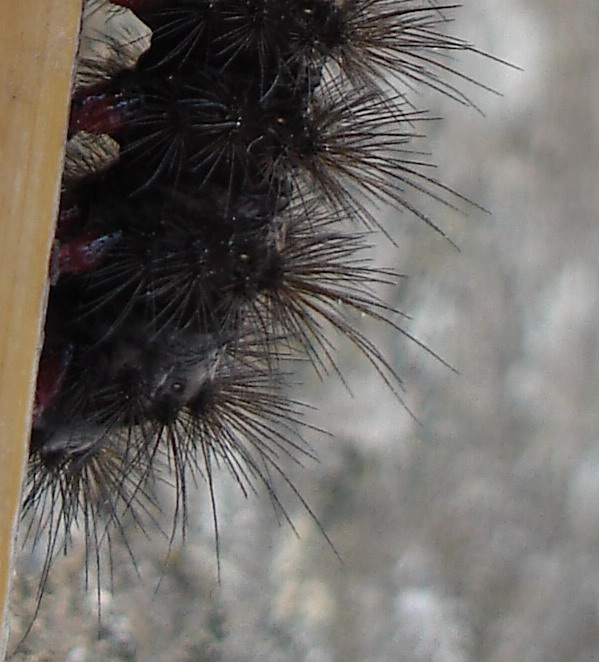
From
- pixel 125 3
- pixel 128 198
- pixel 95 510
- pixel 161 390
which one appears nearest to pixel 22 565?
pixel 95 510

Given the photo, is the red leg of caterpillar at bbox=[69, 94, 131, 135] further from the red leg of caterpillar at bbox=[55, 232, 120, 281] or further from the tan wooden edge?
the tan wooden edge

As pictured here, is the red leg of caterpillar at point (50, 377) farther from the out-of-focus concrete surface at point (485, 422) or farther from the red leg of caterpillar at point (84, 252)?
the out-of-focus concrete surface at point (485, 422)

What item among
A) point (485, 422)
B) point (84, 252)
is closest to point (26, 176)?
point (84, 252)

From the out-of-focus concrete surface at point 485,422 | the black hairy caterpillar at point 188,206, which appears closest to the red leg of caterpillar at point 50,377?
the black hairy caterpillar at point 188,206

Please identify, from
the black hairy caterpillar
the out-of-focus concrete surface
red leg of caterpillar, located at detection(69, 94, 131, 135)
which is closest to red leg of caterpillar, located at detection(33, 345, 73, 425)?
the black hairy caterpillar

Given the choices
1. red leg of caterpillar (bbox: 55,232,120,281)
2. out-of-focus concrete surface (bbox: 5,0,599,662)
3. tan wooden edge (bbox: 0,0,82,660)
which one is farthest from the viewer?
out-of-focus concrete surface (bbox: 5,0,599,662)

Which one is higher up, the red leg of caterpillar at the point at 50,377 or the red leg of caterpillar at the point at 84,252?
the red leg of caterpillar at the point at 84,252

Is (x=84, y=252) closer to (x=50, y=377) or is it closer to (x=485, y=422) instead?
(x=50, y=377)

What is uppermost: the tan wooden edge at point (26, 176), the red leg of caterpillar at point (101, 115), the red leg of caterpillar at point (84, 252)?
the red leg of caterpillar at point (101, 115)
